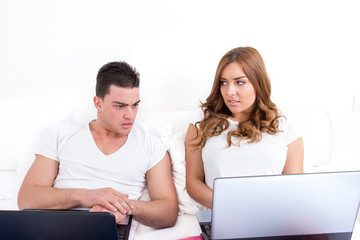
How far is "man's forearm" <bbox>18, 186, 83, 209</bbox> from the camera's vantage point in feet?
4.01

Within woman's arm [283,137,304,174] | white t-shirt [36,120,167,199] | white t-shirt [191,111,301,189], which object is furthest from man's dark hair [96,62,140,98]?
woman's arm [283,137,304,174]

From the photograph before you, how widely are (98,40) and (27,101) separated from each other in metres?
0.62

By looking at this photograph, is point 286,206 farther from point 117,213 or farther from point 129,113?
point 129,113

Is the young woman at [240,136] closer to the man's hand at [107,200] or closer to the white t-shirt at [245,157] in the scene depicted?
the white t-shirt at [245,157]

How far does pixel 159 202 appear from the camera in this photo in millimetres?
1266

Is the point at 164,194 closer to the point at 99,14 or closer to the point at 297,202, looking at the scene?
the point at 297,202

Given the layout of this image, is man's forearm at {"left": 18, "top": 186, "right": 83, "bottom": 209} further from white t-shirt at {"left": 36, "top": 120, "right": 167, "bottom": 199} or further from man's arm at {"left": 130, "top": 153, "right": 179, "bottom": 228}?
man's arm at {"left": 130, "top": 153, "right": 179, "bottom": 228}

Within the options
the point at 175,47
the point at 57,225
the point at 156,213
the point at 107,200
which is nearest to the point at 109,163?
the point at 107,200

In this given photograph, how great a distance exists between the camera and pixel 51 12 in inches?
66.4

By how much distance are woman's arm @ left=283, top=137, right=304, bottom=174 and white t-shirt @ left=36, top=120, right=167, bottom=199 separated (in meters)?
0.62

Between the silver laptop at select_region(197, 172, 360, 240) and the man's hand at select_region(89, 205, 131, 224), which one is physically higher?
the silver laptop at select_region(197, 172, 360, 240)

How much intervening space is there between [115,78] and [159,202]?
23.6 inches

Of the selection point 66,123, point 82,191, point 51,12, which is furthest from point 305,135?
point 51,12

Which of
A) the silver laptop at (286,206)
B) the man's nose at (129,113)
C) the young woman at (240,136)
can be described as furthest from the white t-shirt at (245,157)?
the silver laptop at (286,206)
